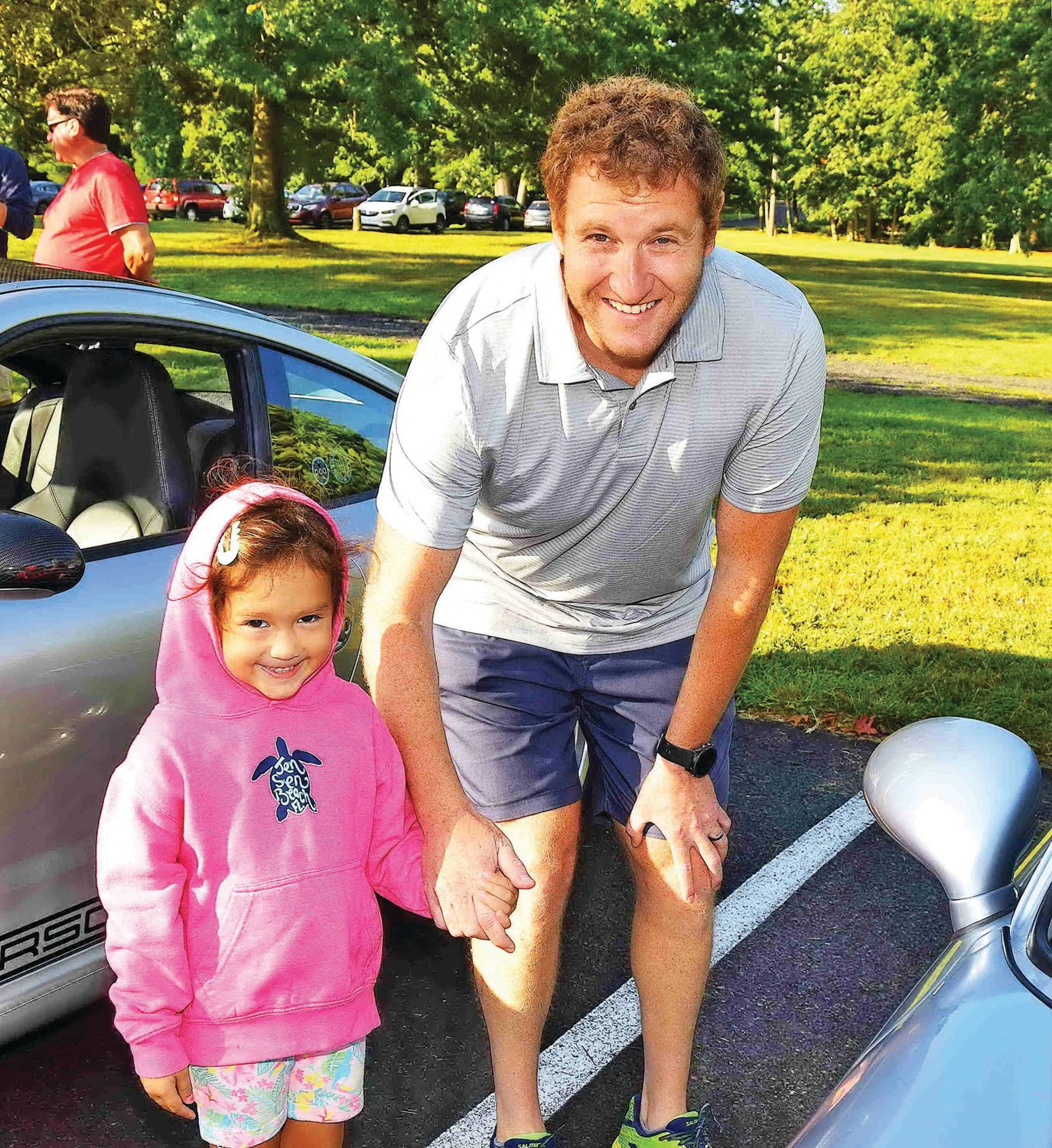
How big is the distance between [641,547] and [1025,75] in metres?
34.0

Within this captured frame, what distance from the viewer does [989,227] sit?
118ft

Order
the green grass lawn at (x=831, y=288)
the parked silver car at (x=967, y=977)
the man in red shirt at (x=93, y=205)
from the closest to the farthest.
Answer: the parked silver car at (x=967, y=977) → the man in red shirt at (x=93, y=205) → the green grass lawn at (x=831, y=288)

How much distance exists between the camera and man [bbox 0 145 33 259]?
22.0ft

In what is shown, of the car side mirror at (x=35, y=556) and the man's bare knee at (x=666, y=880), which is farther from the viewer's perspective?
the man's bare knee at (x=666, y=880)

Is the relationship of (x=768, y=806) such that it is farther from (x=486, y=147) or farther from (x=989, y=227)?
(x=989, y=227)

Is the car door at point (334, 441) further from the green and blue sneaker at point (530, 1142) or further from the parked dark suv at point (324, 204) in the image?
the parked dark suv at point (324, 204)

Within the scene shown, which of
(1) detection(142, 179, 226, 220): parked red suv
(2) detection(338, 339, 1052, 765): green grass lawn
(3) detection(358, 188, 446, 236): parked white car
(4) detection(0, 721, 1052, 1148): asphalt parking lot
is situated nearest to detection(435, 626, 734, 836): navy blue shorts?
(4) detection(0, 721, 1052, 1148): asphalt parking lot

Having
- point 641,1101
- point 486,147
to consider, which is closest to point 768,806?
point 641,1101

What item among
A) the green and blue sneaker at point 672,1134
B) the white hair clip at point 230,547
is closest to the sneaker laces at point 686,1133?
the green and blue sneaker at point 672,1134

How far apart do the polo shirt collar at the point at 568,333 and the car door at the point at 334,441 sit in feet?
3.63

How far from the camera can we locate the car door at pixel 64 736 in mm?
2459

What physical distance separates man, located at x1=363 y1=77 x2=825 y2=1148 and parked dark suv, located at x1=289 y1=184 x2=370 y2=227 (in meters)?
39.8

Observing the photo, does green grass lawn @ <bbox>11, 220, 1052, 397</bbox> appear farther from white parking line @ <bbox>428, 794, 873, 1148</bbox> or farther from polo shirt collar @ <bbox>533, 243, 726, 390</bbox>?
polo shirt collar @ <bbox>533, 243, 726, 390</bbox>

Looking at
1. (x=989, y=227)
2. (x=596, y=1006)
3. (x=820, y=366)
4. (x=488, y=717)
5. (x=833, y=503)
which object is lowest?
(x=989, y=227)
